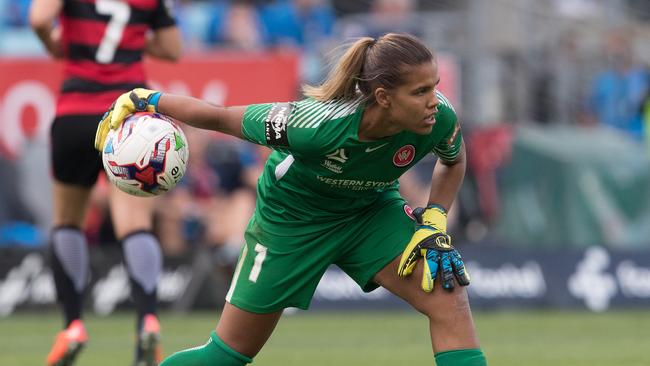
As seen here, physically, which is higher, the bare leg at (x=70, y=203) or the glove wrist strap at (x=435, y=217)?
the glove wrist strap at (x=435, y=217)

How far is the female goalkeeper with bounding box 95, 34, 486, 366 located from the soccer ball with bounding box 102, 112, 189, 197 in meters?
0.08

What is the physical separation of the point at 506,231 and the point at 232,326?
8893 millimetres

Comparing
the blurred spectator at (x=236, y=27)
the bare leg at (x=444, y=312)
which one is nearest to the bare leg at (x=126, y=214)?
the bare leg at (x=444, y=312)

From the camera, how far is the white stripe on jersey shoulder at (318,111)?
5547 millimetres

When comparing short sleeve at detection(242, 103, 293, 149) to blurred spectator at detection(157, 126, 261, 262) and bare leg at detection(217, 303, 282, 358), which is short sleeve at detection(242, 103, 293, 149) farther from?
blurred spectator at detection(157, 126, 261, 262)

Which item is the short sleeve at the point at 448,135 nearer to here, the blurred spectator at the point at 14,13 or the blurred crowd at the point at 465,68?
the blurred crowd at the point at 465,68

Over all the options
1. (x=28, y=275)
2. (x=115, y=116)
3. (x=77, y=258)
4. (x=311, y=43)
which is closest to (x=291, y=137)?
(x=115, y=116)

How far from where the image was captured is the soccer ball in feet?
19.0

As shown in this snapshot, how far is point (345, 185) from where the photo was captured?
227 inches

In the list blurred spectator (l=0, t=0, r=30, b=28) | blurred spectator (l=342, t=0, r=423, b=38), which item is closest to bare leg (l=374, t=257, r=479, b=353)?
blurred spectator (l=342, t=0, r=423, b=38)

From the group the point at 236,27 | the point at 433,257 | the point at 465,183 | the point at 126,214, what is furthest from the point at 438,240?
the point at 236,27

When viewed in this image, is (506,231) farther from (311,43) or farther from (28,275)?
(28,275)

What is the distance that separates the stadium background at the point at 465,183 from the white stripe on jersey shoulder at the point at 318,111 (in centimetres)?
430

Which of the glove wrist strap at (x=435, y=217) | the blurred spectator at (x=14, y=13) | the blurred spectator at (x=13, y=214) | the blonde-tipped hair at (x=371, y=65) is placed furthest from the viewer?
the blurred spectator at (x=14, y=13)
